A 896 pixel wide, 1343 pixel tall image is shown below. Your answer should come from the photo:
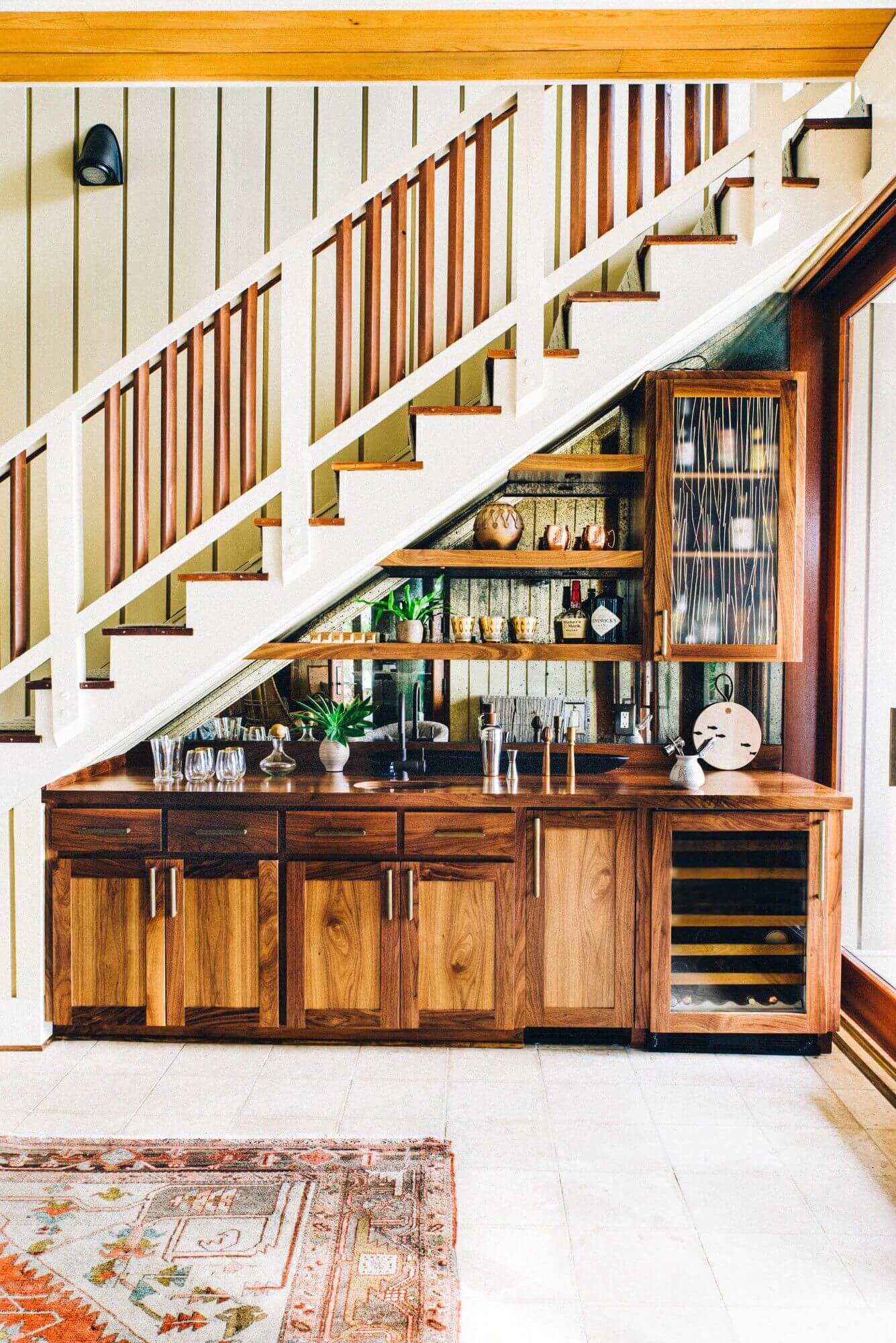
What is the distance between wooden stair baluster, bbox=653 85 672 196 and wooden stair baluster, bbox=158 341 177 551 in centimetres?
167

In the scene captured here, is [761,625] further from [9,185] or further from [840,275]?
[9,185]

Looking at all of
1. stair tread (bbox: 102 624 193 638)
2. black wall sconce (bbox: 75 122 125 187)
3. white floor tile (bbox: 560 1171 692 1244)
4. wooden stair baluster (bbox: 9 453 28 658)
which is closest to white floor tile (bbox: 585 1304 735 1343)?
white floor tile (bbox: 560 1171 692 1244)

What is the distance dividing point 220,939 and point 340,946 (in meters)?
0.43

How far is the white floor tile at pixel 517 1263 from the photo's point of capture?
214 centimetres

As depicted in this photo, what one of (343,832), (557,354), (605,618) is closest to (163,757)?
(343,832)

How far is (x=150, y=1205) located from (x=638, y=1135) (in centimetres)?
136

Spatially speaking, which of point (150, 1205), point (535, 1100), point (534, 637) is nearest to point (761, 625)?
point (534, 637)

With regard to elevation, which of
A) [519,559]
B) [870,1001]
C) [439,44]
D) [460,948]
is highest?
[439,44]

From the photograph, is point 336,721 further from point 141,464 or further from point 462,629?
point 141,464

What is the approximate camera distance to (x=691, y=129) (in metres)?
3.17

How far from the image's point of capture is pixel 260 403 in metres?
4.42

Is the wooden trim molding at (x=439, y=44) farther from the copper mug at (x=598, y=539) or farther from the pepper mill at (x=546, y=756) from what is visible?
the pepper mill at (x=546, y=756)

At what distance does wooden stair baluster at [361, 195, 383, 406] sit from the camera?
3168 mm

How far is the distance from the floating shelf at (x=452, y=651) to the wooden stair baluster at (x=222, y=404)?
29.1 inches
